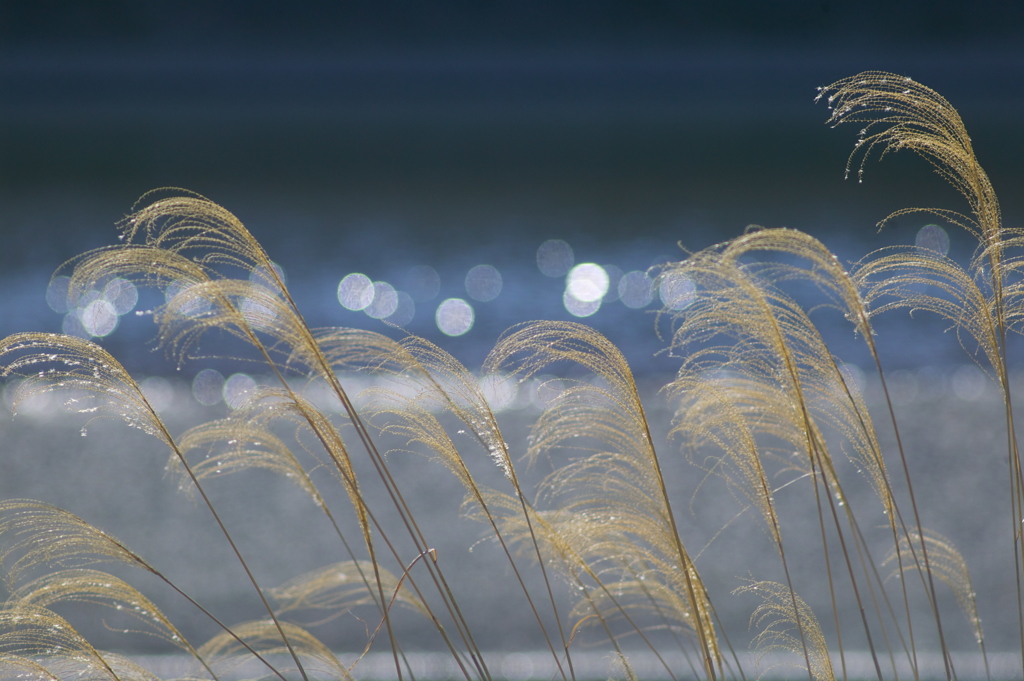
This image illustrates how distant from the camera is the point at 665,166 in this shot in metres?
11.5

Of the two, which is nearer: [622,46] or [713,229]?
[713,229]

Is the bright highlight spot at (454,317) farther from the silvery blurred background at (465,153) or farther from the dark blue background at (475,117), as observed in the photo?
the dark blue background at (475,117)

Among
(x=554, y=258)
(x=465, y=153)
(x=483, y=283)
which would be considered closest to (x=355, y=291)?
(x=483, y=283)

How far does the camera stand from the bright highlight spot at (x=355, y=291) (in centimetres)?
702

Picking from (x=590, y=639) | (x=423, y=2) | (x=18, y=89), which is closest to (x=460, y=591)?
(x=590, y=639)

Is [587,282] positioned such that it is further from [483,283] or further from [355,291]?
[355,291]

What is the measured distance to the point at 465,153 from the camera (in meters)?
12.3

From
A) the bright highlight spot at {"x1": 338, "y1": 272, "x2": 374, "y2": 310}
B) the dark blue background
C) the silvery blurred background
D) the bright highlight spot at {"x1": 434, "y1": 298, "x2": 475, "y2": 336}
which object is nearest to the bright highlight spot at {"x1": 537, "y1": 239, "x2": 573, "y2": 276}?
the silvery blurred background

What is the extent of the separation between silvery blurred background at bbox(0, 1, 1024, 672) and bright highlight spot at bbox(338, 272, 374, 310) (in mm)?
27

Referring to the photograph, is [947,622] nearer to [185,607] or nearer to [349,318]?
[185,607]

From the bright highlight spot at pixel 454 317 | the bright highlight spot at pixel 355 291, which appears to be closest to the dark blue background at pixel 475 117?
the bright highlight spot at pixel 355 291

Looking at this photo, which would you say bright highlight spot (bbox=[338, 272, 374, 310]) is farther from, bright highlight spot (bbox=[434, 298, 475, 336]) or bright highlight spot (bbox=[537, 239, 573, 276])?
bright highlight spot (bbox=[537, 239, 573, 276])

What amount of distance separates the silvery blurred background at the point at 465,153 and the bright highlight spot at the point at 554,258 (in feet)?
0.12

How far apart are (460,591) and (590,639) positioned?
47 centimetres
